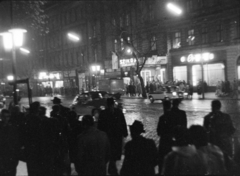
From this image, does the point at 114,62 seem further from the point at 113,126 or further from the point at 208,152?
the point at 208,152

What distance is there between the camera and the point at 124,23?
1842 inches

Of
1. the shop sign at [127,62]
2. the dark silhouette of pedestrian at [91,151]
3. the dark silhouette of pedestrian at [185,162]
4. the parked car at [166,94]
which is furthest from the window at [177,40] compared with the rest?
the dark silhouette of pedestrian at [185,162]

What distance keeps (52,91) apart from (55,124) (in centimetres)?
5417

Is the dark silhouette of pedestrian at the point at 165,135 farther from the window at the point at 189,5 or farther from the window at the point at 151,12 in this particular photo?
the window at the point at 151,12

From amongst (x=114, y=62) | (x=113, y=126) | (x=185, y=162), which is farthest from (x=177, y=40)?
(x=185, y=162)

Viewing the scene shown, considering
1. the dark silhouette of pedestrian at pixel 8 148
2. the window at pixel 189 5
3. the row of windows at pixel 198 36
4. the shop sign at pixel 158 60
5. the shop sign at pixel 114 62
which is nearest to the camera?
the dark silhouette of pedestrian at pixel 8 148

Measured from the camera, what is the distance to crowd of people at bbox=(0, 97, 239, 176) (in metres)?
3.25

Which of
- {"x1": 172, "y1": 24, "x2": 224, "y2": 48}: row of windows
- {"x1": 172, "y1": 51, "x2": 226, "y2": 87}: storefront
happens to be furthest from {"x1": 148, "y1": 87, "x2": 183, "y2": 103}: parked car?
{"x1": 172, "y1": 24, "x2": 224, "y2": 48}: row of windows

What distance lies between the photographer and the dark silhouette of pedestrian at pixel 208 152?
3227mm

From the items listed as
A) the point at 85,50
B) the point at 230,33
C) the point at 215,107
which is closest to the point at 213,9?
the point at 230,33

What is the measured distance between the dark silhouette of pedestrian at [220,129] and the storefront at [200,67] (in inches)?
1095

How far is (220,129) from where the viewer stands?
5.33m

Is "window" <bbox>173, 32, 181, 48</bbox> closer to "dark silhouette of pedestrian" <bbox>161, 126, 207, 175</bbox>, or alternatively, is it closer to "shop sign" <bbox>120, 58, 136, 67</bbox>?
"shop sign" <bbox>120, 58, 136, 67</bbox>

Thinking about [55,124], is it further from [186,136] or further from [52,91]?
[52,91]
